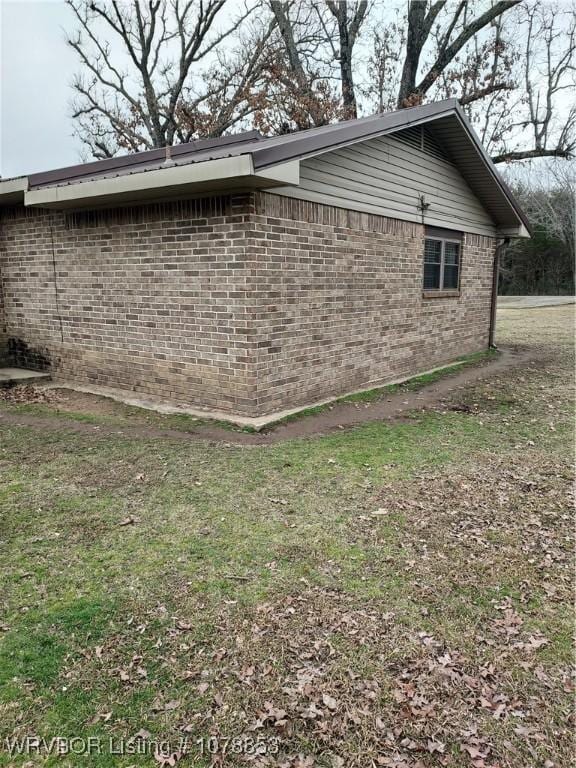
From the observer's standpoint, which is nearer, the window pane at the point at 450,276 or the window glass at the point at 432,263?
the window glass at the point at 432,263

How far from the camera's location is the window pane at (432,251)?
31.7 ft

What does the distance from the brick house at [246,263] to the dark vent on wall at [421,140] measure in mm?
38

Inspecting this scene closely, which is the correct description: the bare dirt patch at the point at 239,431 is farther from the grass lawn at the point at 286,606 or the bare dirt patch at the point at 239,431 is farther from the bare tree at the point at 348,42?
the bare tree at the point at 348,42

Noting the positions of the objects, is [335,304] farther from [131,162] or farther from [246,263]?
[131,162]

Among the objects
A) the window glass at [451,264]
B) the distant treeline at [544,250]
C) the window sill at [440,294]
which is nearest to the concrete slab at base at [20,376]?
the window sill at [440,294]

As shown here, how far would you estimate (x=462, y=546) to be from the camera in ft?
11.7

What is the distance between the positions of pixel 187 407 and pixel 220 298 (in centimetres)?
146

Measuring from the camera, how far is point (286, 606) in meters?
2.89

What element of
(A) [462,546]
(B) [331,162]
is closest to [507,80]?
(B) [331,162]

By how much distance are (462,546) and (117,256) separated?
5770 millimetres

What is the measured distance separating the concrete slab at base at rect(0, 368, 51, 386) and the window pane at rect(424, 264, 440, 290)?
6.60 m

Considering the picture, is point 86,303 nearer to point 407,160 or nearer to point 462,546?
point 407,160

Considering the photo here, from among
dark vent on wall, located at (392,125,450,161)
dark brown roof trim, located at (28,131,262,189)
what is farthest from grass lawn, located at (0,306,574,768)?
dark vent on wall, located at (392,125,450,161)

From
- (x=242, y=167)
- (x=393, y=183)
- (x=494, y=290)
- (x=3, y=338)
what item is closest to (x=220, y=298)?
(x=242, y=167)
